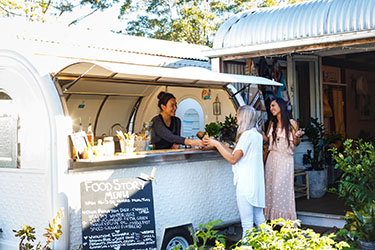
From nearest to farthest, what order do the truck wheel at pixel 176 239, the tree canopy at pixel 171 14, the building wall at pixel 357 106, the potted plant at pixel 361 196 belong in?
the potted plant at pixel 361 196
the truck wheel at pixel 176 239
the building wall at pixel 357 106
the tree canopy at pixel 171 14

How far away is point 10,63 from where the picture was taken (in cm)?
498

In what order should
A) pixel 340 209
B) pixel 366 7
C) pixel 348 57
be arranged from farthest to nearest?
Result: pixel 348 57 → pixel 340 209 → pixel 366 7

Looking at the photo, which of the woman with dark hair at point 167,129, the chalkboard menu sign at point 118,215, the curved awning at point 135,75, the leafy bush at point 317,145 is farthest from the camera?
the leafy bush at point 317,145

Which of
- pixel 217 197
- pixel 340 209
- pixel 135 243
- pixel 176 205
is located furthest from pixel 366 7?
pixel 135 243

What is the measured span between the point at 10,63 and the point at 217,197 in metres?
2.80

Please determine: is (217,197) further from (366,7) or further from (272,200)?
(366,7)

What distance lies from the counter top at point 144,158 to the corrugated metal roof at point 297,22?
7.63ft

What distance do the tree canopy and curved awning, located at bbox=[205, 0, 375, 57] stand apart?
1193cm

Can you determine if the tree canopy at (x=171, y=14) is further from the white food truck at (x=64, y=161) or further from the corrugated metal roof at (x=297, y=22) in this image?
the white food truck at (x=64, y=161)

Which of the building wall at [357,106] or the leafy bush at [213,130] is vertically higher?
the building wall at [357,106]

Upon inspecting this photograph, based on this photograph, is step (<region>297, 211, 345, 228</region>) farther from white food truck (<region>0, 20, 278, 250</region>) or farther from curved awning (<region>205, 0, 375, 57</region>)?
curved awning (<region>205, 0, 375, 57</region>)

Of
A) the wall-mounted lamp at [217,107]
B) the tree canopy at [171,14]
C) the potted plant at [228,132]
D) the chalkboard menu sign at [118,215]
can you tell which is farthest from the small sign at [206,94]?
the tree canopy at [171,14]

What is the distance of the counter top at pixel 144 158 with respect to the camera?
15.0 ft

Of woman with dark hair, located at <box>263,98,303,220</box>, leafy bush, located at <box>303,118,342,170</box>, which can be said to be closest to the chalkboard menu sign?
woman with dark hair, located at <box>263,98,303,220</box>
